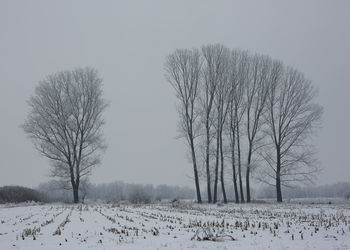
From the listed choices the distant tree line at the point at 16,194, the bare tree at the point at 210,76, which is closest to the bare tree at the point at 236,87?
the bare tree at the point at 210,76

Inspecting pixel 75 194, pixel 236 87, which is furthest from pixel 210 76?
pixel 75 194

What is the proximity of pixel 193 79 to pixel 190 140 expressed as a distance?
6099 mm

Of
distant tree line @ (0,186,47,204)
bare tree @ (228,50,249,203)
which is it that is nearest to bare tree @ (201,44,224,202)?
bare tree @ (228,50,249,203)

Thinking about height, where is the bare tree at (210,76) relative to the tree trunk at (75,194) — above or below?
above

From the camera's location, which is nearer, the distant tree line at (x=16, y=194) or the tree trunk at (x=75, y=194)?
the tree trunk at (x=75, y=194)

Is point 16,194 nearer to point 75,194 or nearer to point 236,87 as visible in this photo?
point 75,194

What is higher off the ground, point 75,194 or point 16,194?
point 75,194

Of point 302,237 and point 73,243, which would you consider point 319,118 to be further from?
point 73,243

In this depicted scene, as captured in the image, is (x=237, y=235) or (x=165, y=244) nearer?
(x=165, y=244)

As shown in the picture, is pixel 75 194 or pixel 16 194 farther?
pixel 16 194

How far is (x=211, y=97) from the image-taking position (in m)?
29.1

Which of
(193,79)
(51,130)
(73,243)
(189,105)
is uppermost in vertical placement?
(193,79)

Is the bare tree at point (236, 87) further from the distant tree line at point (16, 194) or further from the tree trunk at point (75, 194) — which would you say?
the distant tree line at point (16, 194)

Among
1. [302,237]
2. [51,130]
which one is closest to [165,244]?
[302,237]
